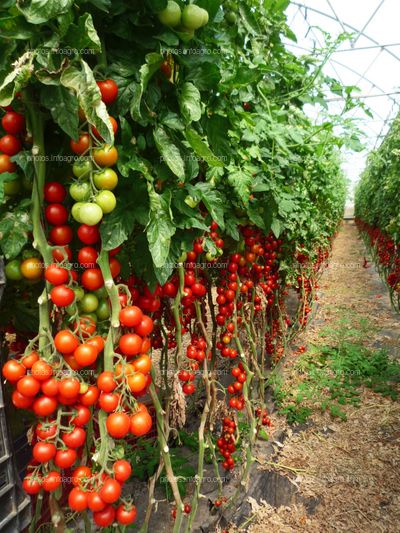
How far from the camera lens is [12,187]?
776 mm

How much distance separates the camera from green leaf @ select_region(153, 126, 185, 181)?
2.61 feet

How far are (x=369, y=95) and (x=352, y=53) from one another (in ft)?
6.07

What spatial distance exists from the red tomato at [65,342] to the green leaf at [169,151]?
40 cm

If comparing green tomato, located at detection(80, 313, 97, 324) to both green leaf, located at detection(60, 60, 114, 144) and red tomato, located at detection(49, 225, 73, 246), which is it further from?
green leaf, located at detection(60, 60, 114, 144)

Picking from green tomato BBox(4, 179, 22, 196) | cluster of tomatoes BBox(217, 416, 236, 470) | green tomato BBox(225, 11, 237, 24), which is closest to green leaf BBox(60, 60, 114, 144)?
green tomato BBox(4, 179, 22, 196)

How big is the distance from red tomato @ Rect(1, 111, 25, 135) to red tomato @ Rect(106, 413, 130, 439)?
61 centimetres

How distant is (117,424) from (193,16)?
2.75 ft

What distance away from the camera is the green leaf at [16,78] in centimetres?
58

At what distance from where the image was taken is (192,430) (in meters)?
2.58

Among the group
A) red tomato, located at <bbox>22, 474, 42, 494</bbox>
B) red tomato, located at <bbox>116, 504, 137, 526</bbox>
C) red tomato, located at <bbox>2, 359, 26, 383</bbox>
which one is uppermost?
red tomato, located at <bbox>2, 359, 26, 383</bbox>

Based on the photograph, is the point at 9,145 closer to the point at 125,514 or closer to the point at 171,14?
the point at 171,14

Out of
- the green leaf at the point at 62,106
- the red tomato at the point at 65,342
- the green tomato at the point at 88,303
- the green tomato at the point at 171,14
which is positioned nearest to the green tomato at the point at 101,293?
the green tomato at the point at 88,303

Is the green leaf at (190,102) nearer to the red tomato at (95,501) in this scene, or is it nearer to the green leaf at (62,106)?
the green leaf at (62,106)

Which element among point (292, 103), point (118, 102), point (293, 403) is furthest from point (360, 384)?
point (118, 102)
